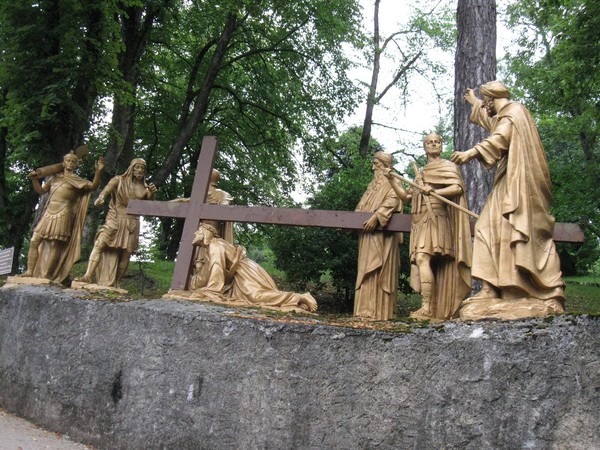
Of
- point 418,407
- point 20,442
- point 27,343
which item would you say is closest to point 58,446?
point 20,442

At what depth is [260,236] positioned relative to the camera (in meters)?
19.9

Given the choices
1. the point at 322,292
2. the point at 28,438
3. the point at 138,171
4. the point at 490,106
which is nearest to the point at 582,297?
the point at 322,292

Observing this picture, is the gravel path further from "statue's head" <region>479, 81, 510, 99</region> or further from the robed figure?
"statue's head" <region>479, 81, 510, 99</region>

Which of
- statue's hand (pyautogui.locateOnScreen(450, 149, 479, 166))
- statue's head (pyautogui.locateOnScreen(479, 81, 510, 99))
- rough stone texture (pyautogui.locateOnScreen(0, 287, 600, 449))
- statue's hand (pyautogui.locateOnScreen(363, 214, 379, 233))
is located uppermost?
statue's head (pyautogui.locateOnScreen(479, 81, 510, 99))

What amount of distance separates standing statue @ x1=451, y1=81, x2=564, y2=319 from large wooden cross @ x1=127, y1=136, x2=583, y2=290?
5.49 ft

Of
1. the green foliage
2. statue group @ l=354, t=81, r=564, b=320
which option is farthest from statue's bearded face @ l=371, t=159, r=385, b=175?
the green foliage

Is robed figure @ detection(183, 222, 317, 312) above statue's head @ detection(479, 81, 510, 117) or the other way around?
the other way around

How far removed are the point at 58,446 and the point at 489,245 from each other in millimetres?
4257

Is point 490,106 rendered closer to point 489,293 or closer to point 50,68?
point 489,293

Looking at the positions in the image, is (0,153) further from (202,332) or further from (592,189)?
(592,189)

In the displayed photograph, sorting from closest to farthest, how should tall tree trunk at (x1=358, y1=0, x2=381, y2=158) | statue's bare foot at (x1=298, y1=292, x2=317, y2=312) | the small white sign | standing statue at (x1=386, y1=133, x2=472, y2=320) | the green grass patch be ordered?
standing statue at (x1=386, y1=133, x2=472, y2=320) → statue's bare foot at (x1=298, y1=292, x2=317, y2=312) → the small white sign → the green grass patch → tall tree trunk at (x1=358, y1=0, x2=381, y2=158)

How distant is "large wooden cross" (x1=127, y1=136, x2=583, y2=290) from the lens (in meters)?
7.03

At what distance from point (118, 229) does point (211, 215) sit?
2.06 meters

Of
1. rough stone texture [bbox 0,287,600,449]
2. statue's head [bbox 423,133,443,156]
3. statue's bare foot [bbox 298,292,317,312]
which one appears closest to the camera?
rough stone texture [bbox 0,287,600,449]
